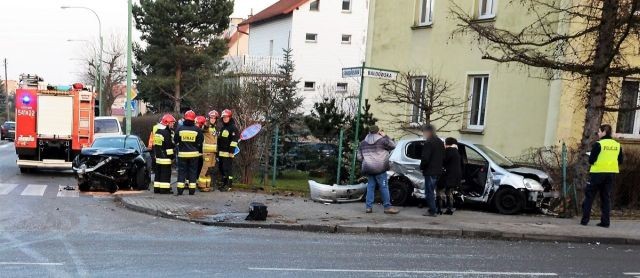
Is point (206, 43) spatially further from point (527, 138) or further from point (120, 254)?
point (120, 254)

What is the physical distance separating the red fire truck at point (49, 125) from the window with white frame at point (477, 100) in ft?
37.6

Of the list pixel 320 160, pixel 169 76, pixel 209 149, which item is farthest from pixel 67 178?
pixel 169 76

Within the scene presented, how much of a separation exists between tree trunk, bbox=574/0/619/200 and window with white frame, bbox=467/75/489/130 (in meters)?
4.84

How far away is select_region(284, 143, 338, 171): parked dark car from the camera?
51.2 ft

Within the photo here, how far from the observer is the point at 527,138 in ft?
49.0

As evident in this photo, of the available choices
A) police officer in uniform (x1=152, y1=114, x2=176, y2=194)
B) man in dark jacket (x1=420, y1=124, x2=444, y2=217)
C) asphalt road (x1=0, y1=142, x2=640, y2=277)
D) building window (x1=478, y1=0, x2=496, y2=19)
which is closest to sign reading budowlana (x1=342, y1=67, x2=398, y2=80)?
man in dark jacket (x1=420, y1=124, x2=444, y2=217)

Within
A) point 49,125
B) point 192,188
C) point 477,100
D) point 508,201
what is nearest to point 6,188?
point 49,125

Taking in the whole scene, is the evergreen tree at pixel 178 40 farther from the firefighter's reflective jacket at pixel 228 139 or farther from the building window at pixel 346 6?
the firefighter's reflective jacket at pixel 228 139

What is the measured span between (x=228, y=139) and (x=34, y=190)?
15.7ft

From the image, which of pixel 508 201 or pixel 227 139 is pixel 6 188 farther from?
pixel 508 201

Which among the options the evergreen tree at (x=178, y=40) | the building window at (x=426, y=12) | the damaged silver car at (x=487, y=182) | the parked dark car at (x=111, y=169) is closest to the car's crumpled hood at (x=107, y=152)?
the parked dark car at (x=111, y=169)

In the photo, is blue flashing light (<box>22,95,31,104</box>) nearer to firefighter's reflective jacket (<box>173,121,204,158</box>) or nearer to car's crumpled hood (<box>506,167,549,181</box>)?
firefighter's reflective jacket (<box>173,121,204,158</box>)

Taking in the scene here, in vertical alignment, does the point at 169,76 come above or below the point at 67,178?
above

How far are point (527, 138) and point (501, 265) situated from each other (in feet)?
27.3
